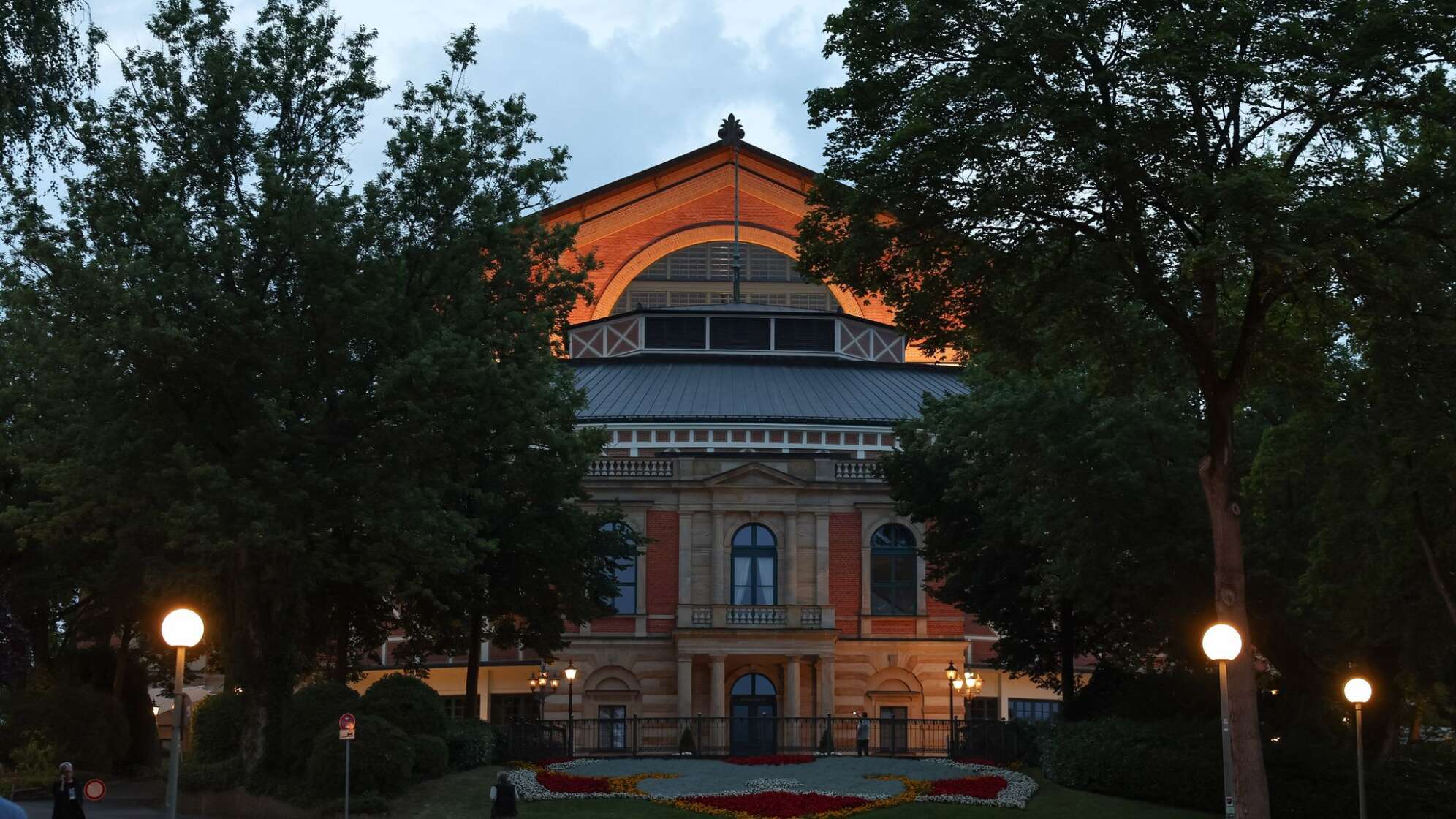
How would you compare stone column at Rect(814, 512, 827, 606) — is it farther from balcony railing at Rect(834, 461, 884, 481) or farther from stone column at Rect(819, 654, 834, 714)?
stone column at Rect(819, 654, 834, 714)

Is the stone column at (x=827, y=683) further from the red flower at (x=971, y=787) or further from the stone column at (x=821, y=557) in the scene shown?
the red flower at (x=971, y=787)

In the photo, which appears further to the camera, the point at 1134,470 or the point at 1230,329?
the point at 1134,470

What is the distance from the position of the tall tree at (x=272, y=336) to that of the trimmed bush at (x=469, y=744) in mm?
4078

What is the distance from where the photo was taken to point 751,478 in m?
54.5

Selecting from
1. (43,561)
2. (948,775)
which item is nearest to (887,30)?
(948,775)

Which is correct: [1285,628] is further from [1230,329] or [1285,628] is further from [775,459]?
[775,459]

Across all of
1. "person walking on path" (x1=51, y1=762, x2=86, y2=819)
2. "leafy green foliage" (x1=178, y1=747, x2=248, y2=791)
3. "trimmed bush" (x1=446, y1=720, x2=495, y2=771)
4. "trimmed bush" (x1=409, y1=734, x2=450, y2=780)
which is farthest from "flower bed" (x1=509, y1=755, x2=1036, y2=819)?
"person walking on path" (x1=51, y1=762, x2=86, y2=819)

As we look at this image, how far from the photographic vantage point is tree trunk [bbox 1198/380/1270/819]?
22781 millimetres

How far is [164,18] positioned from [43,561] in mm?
13748

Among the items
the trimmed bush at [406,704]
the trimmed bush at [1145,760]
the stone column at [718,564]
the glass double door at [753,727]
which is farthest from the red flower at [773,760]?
the stone column at [718,564]

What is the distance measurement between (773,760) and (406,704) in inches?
473

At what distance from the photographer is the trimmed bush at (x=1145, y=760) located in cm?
3098

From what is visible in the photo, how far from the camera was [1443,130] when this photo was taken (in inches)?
892

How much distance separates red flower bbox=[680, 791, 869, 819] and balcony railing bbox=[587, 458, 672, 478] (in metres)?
22.6
